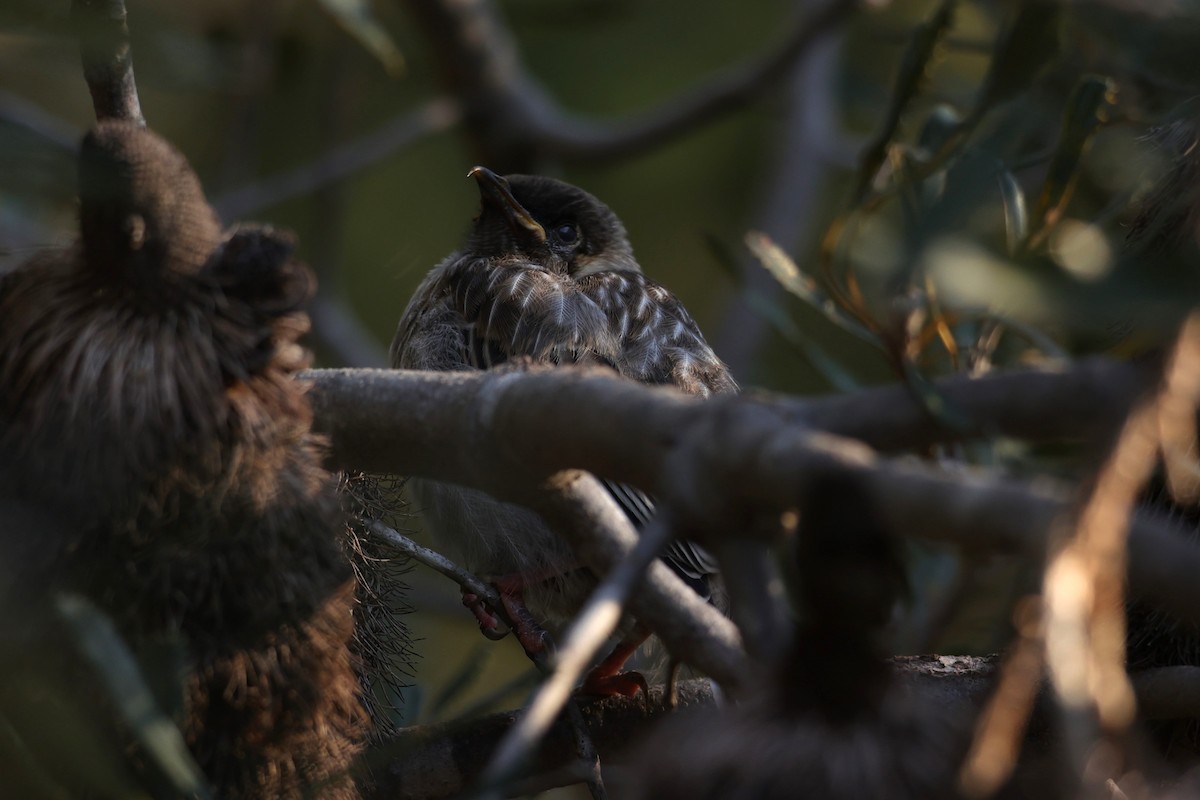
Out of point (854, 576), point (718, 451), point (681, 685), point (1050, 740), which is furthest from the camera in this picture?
point (681, 685)

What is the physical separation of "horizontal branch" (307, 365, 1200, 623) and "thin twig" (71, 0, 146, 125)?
0.39m

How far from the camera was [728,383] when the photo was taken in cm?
283

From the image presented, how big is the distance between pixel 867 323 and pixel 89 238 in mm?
950

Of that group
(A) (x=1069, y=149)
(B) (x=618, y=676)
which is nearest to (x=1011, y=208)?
(A) (x=1069, y=149)

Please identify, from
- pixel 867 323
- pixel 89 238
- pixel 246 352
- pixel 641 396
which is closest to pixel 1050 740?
pixel 867 323

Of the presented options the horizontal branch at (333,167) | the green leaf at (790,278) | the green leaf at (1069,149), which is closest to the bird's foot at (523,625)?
the green leaf at (790,278)

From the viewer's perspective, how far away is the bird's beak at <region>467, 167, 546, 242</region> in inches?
122

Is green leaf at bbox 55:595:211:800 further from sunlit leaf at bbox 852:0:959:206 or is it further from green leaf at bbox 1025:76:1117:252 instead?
green leaf at bbox 1025:76:1117:252

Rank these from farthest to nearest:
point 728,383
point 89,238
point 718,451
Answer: point 728,383 < point 89,238 < point 718,451

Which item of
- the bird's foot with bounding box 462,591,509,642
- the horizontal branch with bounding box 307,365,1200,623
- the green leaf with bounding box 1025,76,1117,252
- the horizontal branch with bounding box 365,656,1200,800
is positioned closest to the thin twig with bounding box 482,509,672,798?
the horizontal branch with bounding box 307,365,1200,623

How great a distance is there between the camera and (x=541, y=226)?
326 cm

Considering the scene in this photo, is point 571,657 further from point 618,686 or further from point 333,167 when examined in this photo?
point 333,167

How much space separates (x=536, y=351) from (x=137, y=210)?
150 cm

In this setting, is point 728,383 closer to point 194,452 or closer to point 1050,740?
point 1050,740
